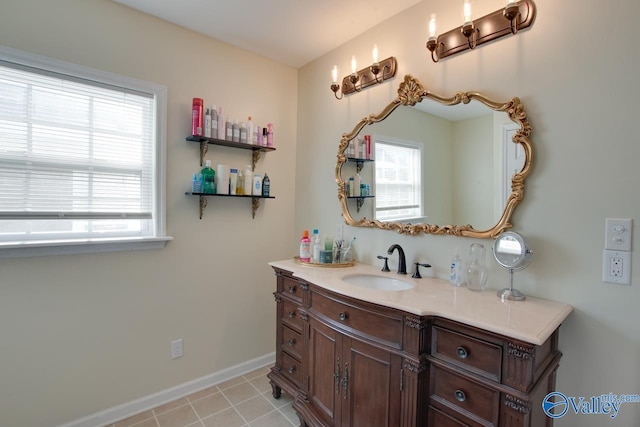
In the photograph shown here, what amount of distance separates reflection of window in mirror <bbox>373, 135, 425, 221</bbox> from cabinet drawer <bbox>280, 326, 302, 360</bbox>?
0.96 m

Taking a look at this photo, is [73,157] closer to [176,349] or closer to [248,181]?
[248,181]

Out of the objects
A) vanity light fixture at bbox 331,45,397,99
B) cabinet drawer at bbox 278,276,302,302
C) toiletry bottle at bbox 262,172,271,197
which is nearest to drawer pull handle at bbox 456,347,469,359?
cabinet drawer at bbox 278,276,302,302

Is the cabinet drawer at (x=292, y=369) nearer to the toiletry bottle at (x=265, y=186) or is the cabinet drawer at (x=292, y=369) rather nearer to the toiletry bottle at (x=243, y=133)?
the toiletry bottle at (x=265, y=186)

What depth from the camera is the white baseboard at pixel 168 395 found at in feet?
6.17

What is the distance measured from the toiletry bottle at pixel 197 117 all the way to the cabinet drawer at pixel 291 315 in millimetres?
1306

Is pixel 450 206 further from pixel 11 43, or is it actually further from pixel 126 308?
pixel 11 43

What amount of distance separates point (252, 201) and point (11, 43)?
64.1 inches

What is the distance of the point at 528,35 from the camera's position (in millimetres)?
1432

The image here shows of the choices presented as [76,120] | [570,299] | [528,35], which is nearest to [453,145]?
[528,35]

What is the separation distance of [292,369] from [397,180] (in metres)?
1.43

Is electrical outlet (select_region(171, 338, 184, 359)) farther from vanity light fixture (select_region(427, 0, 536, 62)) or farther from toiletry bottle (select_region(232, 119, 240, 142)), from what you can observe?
vanity light fixture (select_region(427, 0, 536, 62))

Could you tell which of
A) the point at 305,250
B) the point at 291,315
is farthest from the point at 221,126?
the point at 291,315

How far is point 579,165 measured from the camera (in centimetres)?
130

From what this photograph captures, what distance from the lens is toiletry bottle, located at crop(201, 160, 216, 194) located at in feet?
7.12
